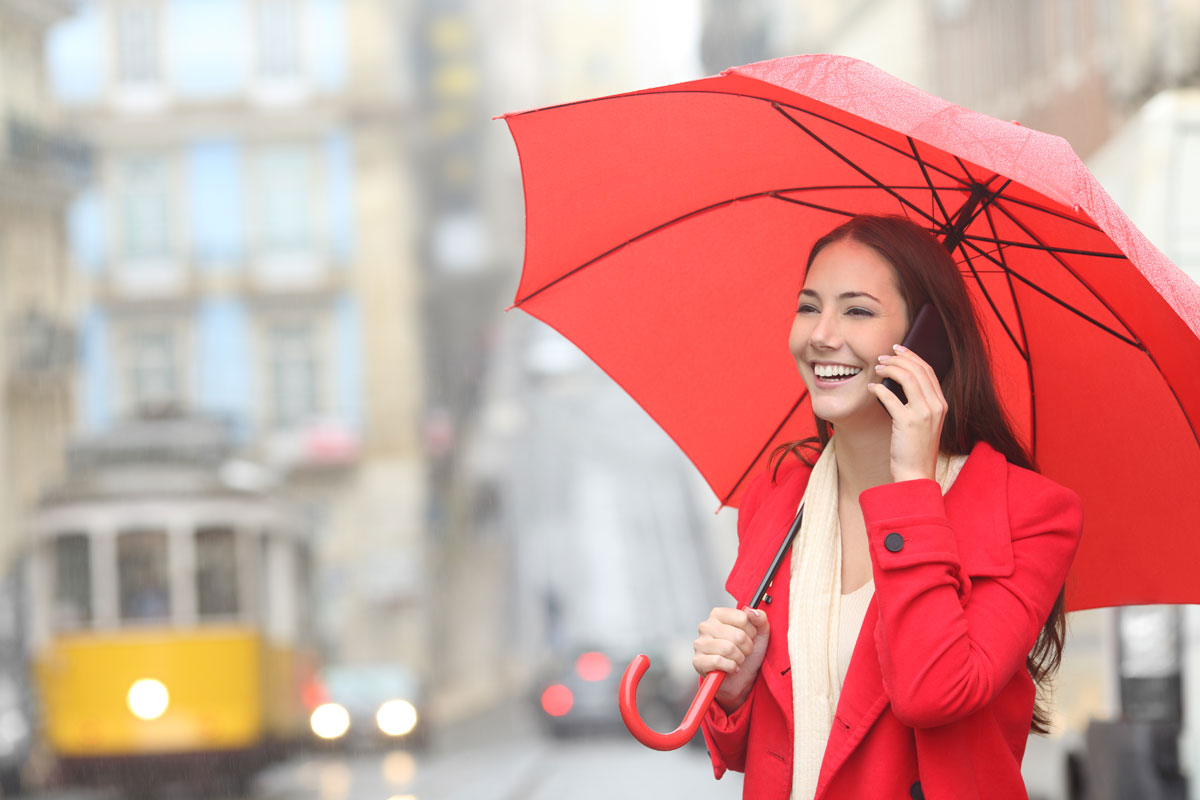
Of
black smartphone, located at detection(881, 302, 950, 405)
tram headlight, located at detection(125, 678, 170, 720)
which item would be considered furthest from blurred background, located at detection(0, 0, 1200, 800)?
black smartphone, located at detection(881, 302, 950, 405)

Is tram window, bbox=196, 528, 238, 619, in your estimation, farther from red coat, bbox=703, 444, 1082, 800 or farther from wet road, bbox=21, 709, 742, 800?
red coat, bbox=703, 444, 1082, 800

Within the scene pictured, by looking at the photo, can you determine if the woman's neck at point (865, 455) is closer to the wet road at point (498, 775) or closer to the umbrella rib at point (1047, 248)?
the umbrella rib at point (1047, 248)

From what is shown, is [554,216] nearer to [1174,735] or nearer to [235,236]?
[1174,735]

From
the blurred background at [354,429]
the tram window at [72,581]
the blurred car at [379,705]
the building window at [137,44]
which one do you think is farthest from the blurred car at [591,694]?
the building window at [137,44]

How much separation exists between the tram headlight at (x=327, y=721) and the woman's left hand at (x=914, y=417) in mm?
13687

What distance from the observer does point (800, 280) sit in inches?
122

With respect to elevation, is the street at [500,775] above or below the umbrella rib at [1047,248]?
below

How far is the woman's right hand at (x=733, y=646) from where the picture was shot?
7.68 ft

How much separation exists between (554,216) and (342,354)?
104 ft

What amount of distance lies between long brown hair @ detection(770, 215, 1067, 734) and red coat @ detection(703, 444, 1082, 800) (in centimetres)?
7

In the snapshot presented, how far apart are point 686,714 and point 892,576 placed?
40 cm

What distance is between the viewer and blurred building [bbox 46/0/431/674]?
34.1 metres

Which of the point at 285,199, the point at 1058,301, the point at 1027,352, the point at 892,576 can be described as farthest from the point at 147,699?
the point at 285,199

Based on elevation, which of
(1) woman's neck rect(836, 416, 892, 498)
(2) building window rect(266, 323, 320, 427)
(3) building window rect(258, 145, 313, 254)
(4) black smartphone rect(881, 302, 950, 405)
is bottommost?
(1) woman's neck rect(836, 416, 892, 498)
